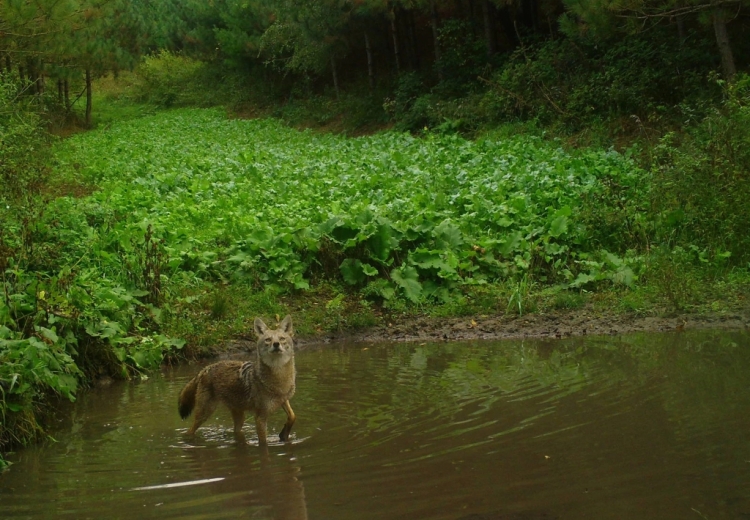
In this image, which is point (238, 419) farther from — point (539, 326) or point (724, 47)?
point (724, 47)

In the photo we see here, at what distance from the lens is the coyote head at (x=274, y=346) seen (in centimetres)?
746

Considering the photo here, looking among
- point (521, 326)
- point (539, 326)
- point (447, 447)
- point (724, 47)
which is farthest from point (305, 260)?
point (724, 47)

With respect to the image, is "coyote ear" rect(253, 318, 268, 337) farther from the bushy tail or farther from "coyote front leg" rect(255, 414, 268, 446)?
the bushy tail

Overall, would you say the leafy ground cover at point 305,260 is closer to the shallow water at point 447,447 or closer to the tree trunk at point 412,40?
the shallow water at point 447,447

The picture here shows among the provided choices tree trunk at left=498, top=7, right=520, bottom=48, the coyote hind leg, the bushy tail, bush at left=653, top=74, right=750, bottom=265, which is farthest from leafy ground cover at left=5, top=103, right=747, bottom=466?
tree trunk at left=498, top=7, right=520, bottom=48

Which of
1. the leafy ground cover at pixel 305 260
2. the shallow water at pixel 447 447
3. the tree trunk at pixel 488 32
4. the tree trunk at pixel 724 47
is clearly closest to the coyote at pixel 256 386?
the shallow water at pixel 447 447

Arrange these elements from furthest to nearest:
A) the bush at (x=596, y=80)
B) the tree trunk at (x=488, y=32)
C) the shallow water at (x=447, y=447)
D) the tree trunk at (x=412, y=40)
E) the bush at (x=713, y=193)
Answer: the tree trunk at (x=412, y=40) < the tree trunk at (x=488, y=32) < the bush at (x=596, y=80) < the bush at (x=713, y=193) < the shallow water at (x=447, y=447)

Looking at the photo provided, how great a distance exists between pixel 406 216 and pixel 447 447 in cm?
712

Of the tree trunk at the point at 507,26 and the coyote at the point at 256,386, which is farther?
the tree trunk at the point at 507,26

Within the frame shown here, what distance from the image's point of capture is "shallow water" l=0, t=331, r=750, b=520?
5.35 meters

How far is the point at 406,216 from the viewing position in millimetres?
13266

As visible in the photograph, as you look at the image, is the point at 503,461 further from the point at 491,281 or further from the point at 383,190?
the point at 383,190

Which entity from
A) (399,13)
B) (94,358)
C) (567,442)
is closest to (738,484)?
(567,442)

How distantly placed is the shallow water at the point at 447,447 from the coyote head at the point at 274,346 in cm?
65
